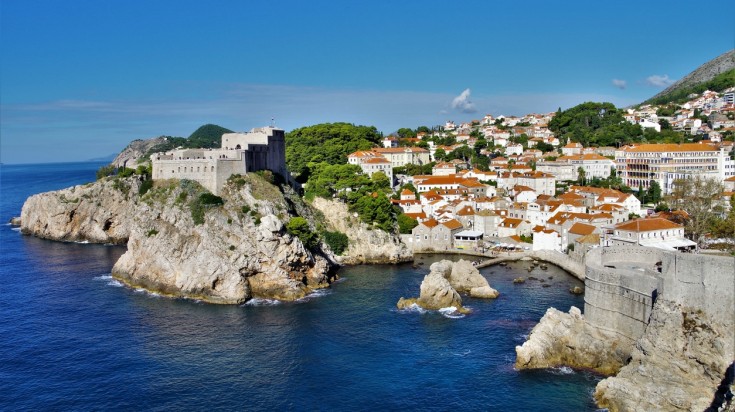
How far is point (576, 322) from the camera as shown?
2850 cm

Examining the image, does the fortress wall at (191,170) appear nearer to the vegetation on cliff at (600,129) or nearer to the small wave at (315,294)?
the small wave at (315,294)

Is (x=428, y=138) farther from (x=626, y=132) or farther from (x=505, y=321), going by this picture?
(x=505, y=321)

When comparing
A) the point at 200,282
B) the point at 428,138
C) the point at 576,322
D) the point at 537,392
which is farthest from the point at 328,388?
the point at 428,138

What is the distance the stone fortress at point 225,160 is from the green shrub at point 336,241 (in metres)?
8.55

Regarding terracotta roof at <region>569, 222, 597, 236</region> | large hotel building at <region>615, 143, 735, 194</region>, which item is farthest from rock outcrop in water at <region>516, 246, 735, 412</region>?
large hotel building at <region>615, 143, 735, 194</region>

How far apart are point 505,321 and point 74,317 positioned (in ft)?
84.6

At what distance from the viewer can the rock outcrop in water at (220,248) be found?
1560 inches

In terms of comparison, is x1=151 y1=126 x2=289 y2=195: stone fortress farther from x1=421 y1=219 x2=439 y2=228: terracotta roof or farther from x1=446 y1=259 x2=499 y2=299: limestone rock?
x1=446 y1=259 x2=499 y2=299: limestone rock

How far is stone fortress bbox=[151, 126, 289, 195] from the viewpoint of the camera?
4697 cm

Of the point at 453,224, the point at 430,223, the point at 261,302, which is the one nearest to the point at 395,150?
the point at 453,224

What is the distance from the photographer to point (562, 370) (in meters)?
26.9

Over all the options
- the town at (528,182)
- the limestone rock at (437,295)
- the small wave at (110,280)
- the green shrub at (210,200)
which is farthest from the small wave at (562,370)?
the small wave at (110,280)

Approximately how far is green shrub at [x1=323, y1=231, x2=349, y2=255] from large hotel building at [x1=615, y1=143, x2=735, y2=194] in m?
40.5

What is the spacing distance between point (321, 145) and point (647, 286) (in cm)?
5734
